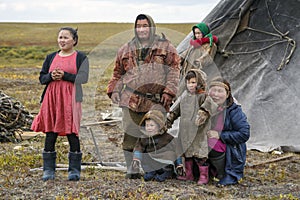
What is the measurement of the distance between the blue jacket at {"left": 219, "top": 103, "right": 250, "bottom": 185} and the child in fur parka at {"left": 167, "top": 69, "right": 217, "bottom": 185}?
179 mm

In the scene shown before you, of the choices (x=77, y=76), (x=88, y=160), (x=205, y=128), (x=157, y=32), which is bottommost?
(x=88, y=160)

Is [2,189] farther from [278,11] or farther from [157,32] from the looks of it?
[278,11]

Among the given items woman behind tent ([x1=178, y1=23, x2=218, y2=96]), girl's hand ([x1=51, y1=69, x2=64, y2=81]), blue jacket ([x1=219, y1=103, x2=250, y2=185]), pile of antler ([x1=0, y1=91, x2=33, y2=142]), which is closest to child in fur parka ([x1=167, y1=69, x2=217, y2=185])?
blue jacket ([x1=219, y1=103, x2=250, y2=185])

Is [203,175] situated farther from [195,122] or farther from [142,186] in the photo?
[142,186]

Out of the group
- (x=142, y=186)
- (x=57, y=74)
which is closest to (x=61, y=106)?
(x=57, y=74)

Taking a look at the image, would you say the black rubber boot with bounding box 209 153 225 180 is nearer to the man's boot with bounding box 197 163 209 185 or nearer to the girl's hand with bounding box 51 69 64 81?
the man's boot with bounding box 197 163 209 185

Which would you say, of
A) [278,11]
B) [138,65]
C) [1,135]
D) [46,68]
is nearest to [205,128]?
[138,65]

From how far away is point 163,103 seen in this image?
4.97 metres

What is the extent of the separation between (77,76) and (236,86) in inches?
130

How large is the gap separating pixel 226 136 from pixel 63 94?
1.57 meters

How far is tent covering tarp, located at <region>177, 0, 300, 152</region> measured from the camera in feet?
22.7

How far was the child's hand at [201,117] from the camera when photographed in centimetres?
485

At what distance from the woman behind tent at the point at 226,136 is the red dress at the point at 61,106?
1278 millimetres

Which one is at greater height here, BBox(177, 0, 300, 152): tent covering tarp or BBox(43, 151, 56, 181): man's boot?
BBox(177, 0, 300, 152): tent covering tarp
